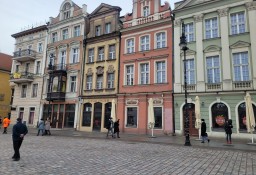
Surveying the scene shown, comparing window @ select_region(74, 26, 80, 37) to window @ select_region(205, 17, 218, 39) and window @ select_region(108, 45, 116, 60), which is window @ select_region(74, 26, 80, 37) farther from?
window @ select_region(205, 17, 218, 39)

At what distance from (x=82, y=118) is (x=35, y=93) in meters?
10.8

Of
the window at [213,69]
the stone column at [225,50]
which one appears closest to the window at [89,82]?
the window at [213,69]

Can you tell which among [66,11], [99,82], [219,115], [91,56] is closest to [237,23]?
[219,115]

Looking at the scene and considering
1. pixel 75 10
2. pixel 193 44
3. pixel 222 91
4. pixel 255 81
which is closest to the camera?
pixel 255 81

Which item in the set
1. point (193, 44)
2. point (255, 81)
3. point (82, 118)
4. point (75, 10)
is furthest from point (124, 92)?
point (75, 10)

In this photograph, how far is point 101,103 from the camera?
2788cm

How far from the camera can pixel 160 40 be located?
25094 millimetres

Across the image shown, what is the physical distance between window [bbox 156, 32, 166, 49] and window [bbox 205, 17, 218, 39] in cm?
474

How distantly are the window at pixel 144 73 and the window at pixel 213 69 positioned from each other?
22.2 feet

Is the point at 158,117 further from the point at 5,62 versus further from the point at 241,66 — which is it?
the point at 5,62

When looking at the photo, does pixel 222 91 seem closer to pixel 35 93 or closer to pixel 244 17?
pixel 244 17

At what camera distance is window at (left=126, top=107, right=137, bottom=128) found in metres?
25.0

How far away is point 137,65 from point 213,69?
8.67 m

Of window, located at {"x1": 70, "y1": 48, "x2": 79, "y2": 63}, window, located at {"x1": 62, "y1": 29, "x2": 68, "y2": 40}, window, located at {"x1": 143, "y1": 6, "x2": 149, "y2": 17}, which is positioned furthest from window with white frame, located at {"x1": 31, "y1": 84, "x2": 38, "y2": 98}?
window, located at {"x1": 143, "y1": 6, "x2": 149, "y2": 17}
